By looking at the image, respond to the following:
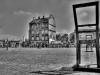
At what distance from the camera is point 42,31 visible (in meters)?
58.5

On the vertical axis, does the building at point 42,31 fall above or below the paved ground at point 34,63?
above

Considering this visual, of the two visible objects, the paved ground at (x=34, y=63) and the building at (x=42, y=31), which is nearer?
the paved ground at (x=34, y=63)

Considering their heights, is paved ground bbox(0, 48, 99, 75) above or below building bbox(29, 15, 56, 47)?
below

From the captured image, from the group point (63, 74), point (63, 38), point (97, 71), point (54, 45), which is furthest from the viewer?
point (63, 38)

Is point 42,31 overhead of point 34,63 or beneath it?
overhead

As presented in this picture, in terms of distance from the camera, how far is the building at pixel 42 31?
188 feet

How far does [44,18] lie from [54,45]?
13.3 m

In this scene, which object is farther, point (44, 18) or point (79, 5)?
point (44, 18)

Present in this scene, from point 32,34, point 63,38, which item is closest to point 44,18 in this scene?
point 32,34

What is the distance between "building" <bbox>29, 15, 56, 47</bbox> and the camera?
2259 inches

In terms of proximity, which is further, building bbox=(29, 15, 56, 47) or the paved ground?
building bbox=(29, 15, 56, 47)

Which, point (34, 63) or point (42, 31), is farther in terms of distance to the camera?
point (42, 31)

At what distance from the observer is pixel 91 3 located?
3770 mm

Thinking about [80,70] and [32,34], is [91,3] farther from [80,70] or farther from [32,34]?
[32,34]
